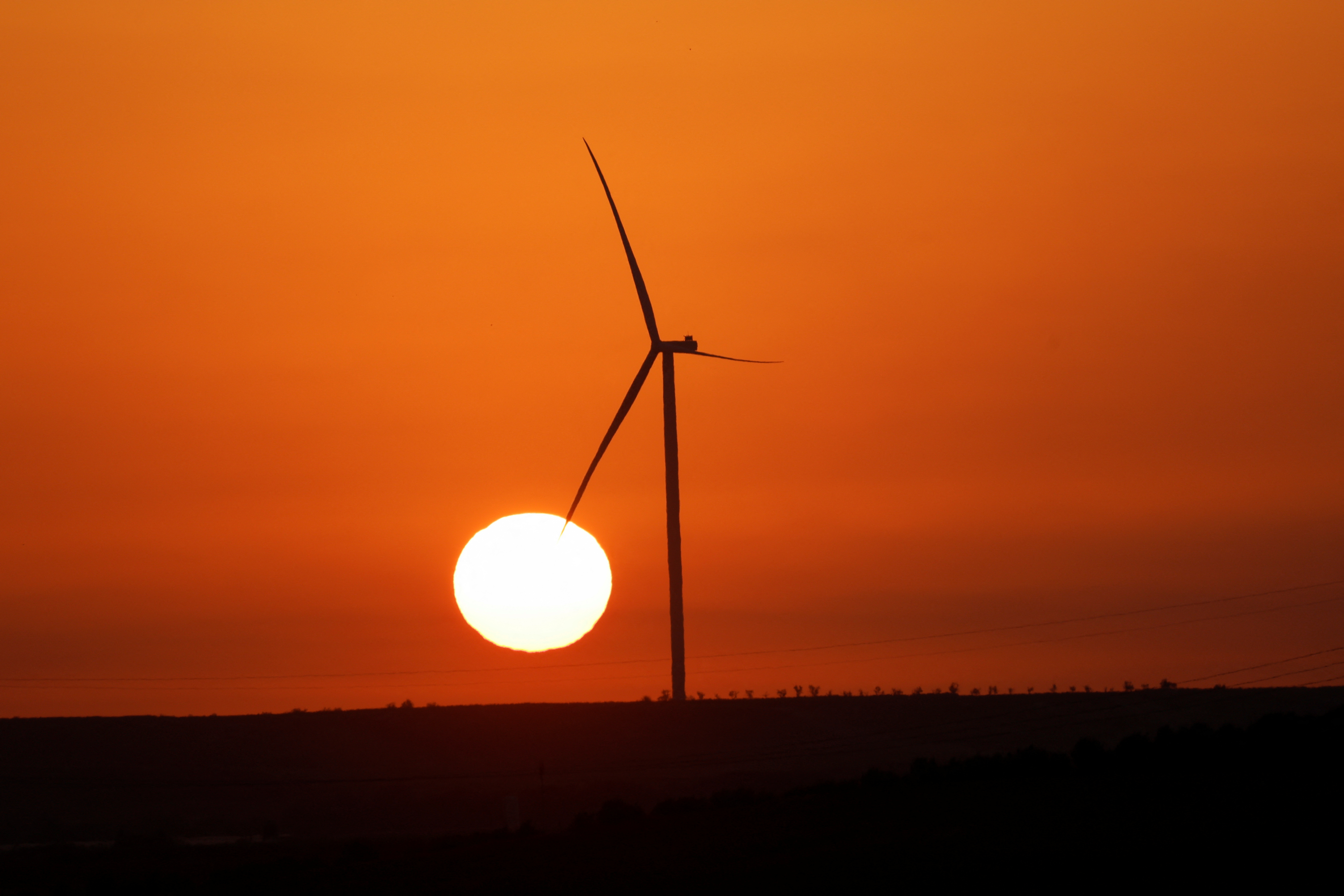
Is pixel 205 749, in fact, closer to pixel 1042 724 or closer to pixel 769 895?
pixel 1042 724

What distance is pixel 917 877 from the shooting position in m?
29.0

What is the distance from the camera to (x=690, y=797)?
147 feet

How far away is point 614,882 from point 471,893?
A: 9.74ft

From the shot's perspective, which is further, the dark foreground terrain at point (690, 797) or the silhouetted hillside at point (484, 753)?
the silhouetted hillside at point (484, 753)

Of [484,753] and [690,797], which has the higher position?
[484,753]

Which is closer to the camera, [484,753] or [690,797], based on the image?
[690,797]

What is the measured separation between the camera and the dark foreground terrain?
31.0m

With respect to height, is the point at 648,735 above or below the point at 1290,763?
above

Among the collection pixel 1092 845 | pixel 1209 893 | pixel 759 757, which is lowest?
pixel 1209 893

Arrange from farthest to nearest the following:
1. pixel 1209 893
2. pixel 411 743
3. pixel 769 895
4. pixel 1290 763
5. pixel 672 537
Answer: pixel 411 743
pixel 672 537
pixel 1290 763
pixel 769 895
pixel 1209 893

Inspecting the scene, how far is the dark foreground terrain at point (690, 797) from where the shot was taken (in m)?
31.0

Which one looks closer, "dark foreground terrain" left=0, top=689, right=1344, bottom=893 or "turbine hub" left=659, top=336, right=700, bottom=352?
"dark foreground terrain" left=0, top=689, right=1344, bottom=893

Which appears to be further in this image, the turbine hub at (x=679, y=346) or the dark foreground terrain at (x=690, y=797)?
the turbine hub at (x=679, y=346)

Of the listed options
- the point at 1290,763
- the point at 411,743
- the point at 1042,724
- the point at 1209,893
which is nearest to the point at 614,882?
the point at 1209,893
